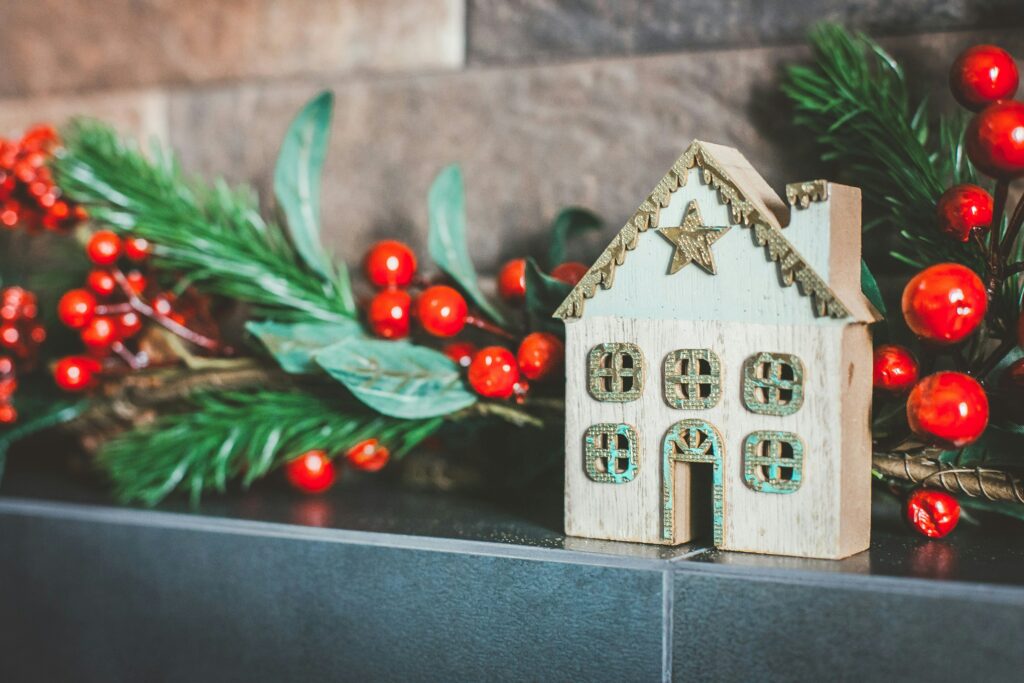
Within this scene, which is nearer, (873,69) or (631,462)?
(631,462)

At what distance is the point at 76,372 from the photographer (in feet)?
3.01

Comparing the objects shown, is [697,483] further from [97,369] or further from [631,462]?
[97,369]

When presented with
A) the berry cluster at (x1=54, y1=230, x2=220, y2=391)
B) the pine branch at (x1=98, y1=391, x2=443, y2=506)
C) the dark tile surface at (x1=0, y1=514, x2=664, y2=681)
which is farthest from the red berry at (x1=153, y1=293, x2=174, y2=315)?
the dark tile surface at (x1=0, y1=514, x2=664, y2=681)

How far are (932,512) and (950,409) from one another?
105mm

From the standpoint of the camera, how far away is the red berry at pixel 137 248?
912 millimetres

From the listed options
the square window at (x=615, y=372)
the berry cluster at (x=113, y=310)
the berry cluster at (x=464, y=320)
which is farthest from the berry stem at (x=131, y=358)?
the square window at (x=615, y=372)

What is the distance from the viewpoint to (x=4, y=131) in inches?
46.9

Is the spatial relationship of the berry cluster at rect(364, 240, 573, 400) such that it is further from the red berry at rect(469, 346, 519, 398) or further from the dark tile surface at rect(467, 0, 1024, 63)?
the dark tile surface at rect(467, 0, 1024, 63)

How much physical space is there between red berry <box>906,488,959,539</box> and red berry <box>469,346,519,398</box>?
0.29 meters

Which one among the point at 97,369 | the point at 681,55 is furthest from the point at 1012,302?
the point at 97,369

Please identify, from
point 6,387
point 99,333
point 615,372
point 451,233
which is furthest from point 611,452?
point 6,387

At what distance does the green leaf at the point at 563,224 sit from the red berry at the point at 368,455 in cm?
21

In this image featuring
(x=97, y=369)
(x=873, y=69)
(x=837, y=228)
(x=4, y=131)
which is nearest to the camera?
(x=837, y=228)

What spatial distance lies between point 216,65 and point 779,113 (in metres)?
0.59
